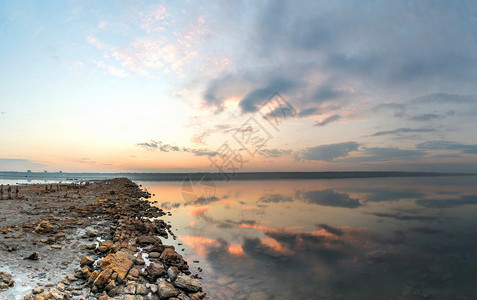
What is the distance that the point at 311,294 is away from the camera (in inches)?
320

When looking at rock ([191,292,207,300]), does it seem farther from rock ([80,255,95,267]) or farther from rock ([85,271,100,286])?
rock ([80,255,95,267])

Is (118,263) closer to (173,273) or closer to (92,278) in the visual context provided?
(92,278)

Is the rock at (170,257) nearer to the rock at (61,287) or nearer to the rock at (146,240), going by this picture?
the rock at (146,240)

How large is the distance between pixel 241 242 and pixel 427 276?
9359 millimetres

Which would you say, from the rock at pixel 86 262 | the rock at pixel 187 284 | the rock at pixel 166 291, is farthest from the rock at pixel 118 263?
the rock at pixel 187 284

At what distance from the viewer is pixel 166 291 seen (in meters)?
7.02

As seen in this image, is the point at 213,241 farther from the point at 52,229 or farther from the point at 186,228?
the point at 52,229

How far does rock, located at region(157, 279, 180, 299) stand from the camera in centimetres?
695

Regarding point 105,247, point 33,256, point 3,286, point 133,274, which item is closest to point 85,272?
point 133,274

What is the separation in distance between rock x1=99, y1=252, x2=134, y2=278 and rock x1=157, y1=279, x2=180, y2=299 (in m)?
1.36

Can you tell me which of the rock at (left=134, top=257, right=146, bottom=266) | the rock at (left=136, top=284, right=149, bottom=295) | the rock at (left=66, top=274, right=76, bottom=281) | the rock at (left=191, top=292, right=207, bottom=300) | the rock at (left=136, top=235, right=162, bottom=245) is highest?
the rock at (left=66, top=274, right=76, bottom=281)

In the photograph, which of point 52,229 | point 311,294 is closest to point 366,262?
point 311,294

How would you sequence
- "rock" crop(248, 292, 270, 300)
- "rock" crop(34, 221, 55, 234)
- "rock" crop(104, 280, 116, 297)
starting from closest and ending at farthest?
"rock" crop(104, 280, 116, 297), "rock" crop(248, 292, 270, 300), "rock" crop(34, 221, 55, 234)

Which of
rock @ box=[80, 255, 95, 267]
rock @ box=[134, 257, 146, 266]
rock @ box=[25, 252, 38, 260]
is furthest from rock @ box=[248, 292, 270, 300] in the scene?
rock @ box=[25, 252, 38, 260]
